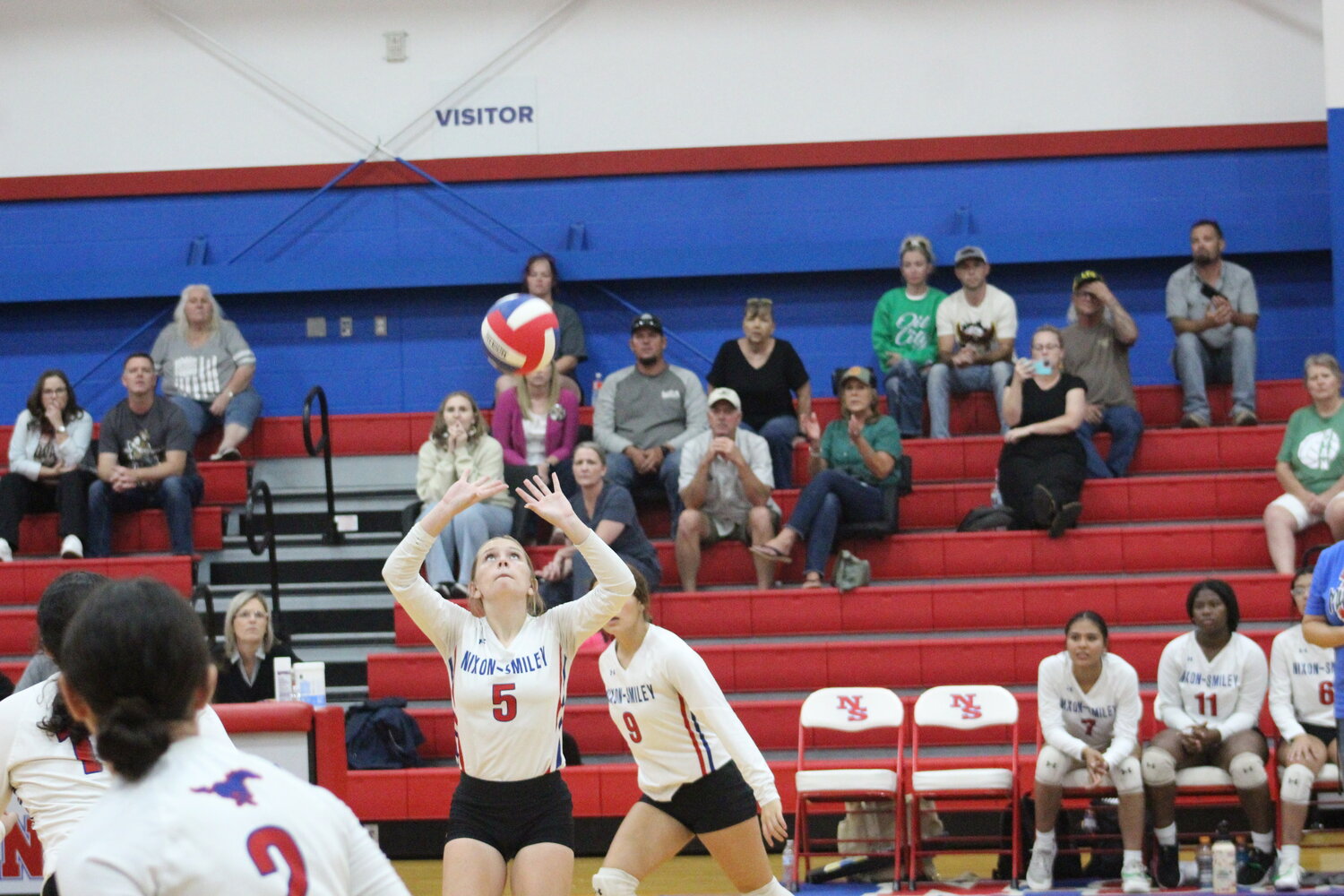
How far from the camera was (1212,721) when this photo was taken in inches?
285

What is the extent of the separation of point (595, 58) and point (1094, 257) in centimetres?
418

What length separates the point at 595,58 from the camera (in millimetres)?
11844

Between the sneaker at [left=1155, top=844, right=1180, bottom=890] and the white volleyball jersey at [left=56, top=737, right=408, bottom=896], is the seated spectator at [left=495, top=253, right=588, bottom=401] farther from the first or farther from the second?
the white volleyball jersey at [left=56, top=737, right=408, bottom=896]

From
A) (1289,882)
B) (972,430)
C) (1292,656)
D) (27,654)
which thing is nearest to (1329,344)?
(972,430)

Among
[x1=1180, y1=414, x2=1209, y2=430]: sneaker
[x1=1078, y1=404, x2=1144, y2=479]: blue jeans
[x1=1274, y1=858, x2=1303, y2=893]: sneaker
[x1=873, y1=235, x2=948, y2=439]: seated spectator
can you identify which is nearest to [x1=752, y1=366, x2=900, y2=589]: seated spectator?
[x1=873, y1=235, x2=948, y2=439]: seated spectator

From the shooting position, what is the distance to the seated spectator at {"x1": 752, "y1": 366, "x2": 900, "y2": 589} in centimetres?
906

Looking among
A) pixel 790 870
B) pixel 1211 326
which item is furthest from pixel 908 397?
pixel 790 870

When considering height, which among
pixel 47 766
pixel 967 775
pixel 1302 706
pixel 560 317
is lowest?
pixel 967 775

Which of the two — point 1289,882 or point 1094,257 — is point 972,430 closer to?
point 1094,257

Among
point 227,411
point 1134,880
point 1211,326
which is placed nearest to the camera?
point 1134,880

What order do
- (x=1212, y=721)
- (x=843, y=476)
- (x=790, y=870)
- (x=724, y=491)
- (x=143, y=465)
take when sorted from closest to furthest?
(x=790, y=870), (x=1212, y=721), (x=843, y=476), (x=724, y=491), (x=143, y=465)

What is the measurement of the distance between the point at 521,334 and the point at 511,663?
2540 millimetres

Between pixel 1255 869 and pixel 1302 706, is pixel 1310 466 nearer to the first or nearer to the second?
pixel 1302 706

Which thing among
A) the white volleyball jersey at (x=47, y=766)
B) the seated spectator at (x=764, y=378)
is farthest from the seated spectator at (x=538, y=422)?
the white volleyball jersey at (x=47, y=766)
